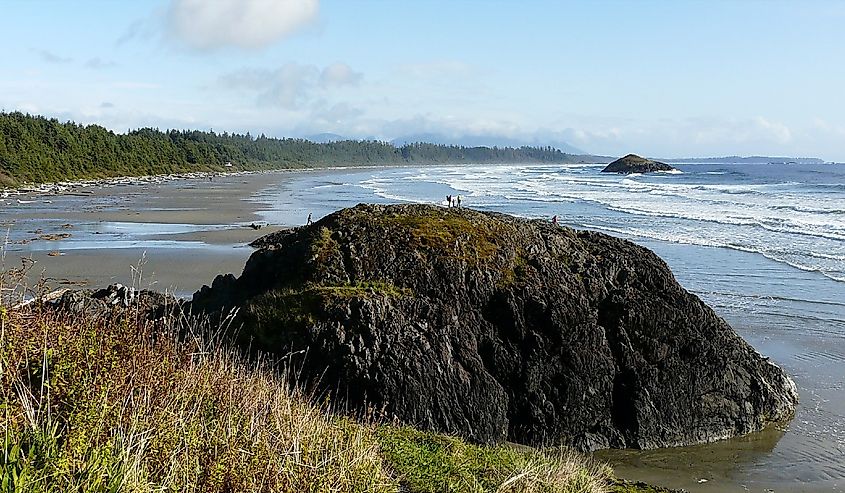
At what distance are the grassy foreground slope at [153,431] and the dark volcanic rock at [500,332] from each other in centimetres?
296

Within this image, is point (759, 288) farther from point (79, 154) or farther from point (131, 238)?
point (79, 154)

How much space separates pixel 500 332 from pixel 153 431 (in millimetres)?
7008

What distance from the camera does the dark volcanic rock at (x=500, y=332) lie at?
1046 centimetres

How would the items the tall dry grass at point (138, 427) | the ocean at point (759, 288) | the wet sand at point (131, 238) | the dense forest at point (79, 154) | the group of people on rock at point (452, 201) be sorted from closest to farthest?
the tall dry grass at point (138, 427) < the ocean at point (759, 288) < the wet sand at point (131, 238) < the group of people on rock at point (452, 201) < the dense forest at point (79, 154)

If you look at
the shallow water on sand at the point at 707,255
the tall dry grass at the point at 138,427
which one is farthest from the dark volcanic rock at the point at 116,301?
the tall dry grass at the point at 138,427

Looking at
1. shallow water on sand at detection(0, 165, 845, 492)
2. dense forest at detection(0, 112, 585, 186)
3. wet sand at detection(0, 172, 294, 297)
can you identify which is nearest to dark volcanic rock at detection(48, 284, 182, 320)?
wet sand at detection(0, 172, 294, 297)

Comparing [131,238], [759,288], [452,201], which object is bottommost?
[131,238]

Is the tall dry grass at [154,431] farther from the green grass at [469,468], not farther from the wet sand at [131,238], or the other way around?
the wet sand at [131,238]

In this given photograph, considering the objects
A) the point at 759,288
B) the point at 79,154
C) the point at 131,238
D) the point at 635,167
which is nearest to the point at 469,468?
the point at 759,288

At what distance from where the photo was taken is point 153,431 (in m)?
5.24

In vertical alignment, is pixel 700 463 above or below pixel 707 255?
below

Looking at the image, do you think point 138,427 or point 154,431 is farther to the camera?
point 154,431

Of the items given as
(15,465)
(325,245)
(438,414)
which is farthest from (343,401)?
(15,465)

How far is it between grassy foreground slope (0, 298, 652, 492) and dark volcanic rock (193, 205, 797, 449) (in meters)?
2.96
